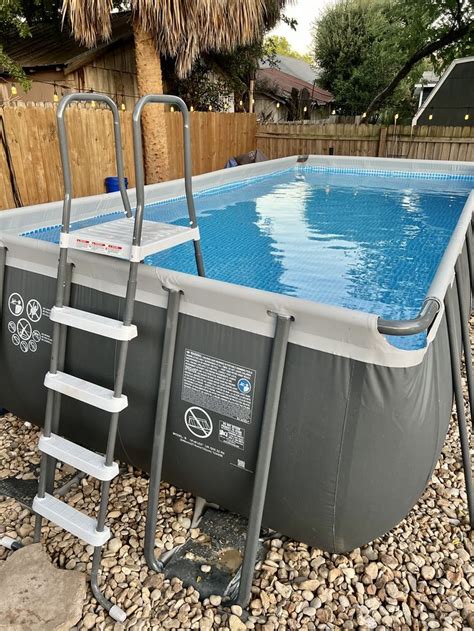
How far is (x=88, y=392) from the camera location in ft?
5.87

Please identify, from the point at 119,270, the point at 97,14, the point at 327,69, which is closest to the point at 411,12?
the point at 327,69

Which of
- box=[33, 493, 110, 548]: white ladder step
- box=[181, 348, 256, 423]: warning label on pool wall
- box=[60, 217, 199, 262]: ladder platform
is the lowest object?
box=[33, 493, 110, 548]: white ladder step

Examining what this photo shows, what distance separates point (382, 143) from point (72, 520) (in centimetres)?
999

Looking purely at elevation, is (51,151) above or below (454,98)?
below

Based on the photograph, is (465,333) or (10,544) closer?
(10,544)

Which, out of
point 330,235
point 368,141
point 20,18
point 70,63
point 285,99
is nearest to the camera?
point 330,235

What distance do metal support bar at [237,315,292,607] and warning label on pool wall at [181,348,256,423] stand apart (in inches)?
4.6

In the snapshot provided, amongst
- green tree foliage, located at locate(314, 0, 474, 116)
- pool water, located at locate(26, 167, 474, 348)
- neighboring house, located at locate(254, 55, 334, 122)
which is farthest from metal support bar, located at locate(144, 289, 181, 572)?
neighboring house, located at locate(254, 55, 334, 122)

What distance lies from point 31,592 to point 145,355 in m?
1.01

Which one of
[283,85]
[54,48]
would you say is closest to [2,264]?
[54,48]

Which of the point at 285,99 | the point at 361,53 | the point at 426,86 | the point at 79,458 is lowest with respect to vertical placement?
the point at 79,458

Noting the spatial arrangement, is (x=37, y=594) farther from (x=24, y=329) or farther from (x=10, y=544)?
(x=24, y=329)

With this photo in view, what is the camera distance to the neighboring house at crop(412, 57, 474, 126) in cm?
1242

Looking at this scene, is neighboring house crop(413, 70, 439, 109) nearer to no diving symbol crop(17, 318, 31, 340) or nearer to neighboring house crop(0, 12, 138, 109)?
neighboring house crop(0, 12, 138, 109)
